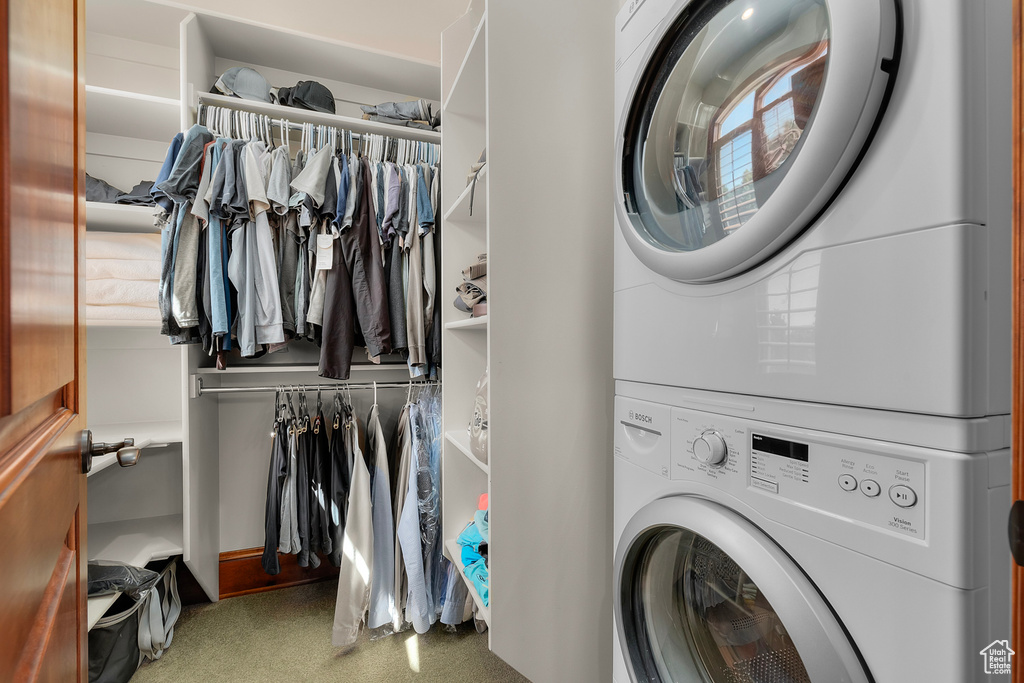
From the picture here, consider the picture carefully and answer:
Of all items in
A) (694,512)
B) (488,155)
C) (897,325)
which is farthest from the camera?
(488,155)

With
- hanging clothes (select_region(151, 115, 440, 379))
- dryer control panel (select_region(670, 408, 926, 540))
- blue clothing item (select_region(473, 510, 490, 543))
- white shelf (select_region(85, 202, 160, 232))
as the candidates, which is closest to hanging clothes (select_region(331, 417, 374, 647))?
hanging clothes (select_region(151, 115, 440, 379))

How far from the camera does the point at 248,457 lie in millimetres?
2143

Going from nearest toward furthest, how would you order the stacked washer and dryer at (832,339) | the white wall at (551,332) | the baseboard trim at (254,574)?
the stacked washer and dryer at (832,339), the white wall at (551,332), the baseboard trim at (254,574)

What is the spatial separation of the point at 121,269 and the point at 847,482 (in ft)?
7.09

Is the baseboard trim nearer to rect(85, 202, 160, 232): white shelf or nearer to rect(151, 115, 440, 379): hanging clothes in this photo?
rect(151, 115, 440, 379): hanging clothes

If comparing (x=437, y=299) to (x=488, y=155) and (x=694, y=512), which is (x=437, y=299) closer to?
(x=488, y=155)

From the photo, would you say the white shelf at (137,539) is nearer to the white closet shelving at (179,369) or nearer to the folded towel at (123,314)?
the white closet shelving at (179,369)

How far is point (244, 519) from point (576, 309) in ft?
6.36

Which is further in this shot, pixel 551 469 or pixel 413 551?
pixel 413 551

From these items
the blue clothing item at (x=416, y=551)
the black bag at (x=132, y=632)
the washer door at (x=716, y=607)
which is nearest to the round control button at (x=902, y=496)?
the washer door at (x=716, y=607)

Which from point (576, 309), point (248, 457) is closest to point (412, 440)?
point (248, 457)

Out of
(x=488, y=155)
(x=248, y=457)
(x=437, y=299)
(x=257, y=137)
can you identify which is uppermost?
(x=257, y=137)

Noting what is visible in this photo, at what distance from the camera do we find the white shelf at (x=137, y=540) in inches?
68.6

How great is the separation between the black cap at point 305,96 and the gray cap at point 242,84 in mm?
87
